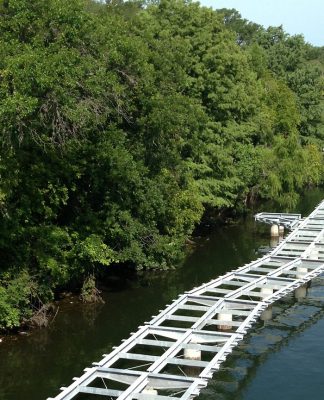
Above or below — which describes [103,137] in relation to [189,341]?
above

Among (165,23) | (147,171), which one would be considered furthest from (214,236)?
(147,171)

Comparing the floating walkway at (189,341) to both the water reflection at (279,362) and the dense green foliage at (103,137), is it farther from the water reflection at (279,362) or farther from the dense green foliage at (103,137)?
the dense green foliage at (103,137)

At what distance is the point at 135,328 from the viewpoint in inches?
887

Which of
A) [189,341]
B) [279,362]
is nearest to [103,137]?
[189,341]

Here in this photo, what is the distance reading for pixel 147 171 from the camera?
24.7 metres

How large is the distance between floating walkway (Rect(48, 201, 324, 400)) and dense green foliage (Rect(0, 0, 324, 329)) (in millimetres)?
4024

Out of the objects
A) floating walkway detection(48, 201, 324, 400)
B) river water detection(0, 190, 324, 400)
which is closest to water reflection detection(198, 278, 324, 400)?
river water detection(0, 190, 324, 400)

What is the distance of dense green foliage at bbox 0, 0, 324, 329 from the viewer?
61.8 feet

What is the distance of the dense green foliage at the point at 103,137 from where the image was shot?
18828 mm

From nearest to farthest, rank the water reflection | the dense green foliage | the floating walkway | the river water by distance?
the floating walkway < the water reflection < the river water < the dense green foliage

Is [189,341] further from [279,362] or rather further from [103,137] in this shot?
[103,137]

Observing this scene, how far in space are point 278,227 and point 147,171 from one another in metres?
17.0

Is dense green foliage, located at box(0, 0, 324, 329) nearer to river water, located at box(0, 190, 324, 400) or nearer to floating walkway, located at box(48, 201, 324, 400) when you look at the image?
river water, located at box(0, 190, 324, 400)

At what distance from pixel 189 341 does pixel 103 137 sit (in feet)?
28.3
